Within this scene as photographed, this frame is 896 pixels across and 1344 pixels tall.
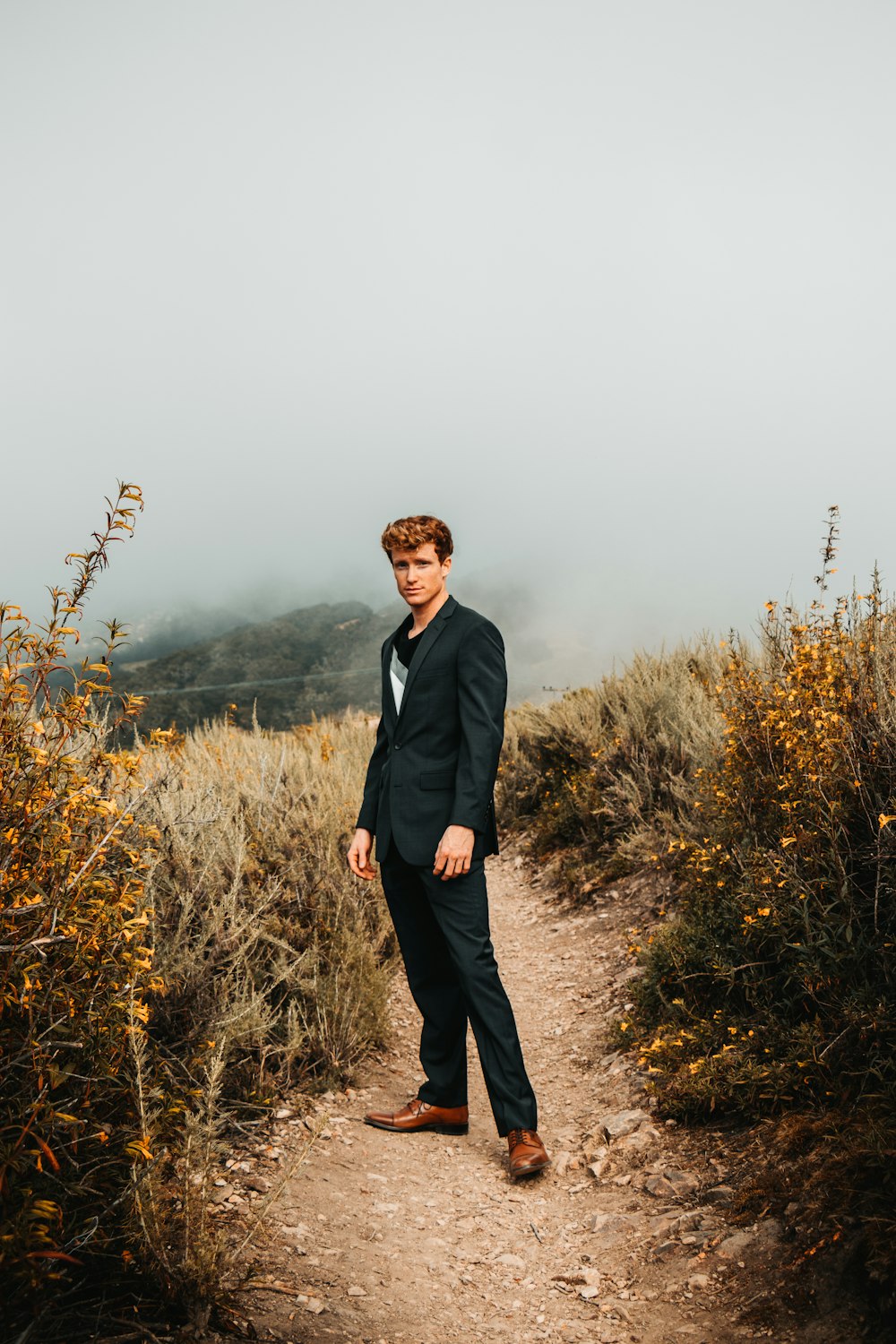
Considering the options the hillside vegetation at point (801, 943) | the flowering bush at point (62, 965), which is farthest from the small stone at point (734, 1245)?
the flowering bush at point (62, 965)

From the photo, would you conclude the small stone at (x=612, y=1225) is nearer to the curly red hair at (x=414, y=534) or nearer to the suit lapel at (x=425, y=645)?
the suit lapel at (x=425, y=645)

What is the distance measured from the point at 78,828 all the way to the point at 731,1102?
97.5 inches

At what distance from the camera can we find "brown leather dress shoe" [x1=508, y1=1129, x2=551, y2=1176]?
3.18m

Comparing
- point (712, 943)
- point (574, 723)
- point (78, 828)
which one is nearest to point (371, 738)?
point (574, 723)

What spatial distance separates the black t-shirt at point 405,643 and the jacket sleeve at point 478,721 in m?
0.31

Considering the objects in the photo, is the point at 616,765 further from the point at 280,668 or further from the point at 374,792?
the point at 280,668

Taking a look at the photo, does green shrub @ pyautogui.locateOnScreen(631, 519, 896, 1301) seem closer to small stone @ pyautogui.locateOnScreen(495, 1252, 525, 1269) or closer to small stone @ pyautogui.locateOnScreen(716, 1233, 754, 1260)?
small stone @ pyautogui.locateOnScreen(716, 1233, 754, 1260)

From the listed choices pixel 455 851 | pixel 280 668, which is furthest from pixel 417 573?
pixel 280 668

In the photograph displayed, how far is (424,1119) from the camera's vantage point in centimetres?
355

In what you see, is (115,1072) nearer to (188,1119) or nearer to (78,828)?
(188,1119)

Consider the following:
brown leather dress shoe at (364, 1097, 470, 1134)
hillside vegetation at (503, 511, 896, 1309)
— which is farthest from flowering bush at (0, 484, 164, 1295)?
hillside vegetation at (503, 511, 896, 1309)

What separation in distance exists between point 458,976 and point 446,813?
67 centimetres

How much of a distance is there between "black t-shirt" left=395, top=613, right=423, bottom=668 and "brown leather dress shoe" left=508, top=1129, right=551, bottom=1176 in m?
1.81

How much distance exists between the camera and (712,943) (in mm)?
3779
